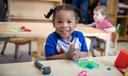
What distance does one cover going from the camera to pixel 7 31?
2281mm

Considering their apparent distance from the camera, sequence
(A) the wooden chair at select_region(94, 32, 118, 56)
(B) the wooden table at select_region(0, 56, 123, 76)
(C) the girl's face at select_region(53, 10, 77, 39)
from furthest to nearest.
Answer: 1. (A) the wooden chair at select_region(94, 32, 118, 56)
2. (C) the girl's face at select_region(53, 10, 77, 39)
3. (B) the wooden table at select_region(0, 56, 123, 76)

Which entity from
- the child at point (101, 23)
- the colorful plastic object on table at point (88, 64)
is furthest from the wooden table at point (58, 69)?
the child at point (101, 23)

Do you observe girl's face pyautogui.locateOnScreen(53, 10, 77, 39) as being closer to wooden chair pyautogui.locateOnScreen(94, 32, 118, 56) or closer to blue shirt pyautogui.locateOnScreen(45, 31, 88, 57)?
blue shirt pyautogui.locateOnScreen(45, 31, 88, 57)

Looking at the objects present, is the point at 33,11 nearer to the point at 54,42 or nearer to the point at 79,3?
the point at 79,3

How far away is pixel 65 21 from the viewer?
1387mm

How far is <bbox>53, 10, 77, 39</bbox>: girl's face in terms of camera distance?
1.37 m

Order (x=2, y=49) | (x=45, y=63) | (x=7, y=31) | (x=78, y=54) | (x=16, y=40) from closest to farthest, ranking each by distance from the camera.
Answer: (x=45, y=63) → (x=78, y=54) → (x=7, y=31) → (x=16, y=40) → (x=2, y=49)

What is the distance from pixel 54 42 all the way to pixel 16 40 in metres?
1.58

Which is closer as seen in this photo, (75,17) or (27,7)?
(75,17)

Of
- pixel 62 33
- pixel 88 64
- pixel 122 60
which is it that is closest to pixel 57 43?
pixel 62 33

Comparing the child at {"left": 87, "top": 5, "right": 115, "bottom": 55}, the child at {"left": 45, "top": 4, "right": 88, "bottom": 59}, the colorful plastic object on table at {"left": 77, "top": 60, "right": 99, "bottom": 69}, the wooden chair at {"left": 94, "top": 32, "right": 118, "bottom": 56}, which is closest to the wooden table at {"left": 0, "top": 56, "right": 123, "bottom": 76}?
the colorful plastic object on table at {"left": 77, "top": 60, "right": 99, "bottom": 69}

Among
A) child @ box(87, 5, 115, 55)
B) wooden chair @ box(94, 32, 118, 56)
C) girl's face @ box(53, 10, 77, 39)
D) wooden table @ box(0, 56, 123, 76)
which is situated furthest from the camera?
child @ box(87, 5, 115, 55)

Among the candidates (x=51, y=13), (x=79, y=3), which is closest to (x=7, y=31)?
(x=51, y=13)

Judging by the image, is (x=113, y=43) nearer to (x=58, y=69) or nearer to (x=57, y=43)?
(x=57, y=43)
